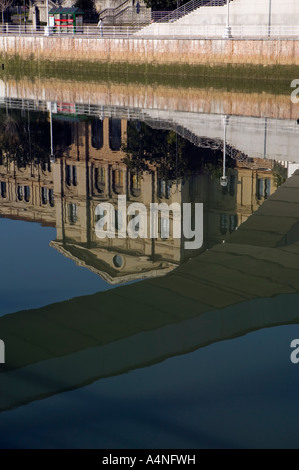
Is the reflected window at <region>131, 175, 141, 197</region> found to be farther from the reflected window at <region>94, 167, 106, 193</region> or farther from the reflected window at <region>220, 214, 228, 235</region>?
the reflected window at <region>220, 214, 228, 235</region>

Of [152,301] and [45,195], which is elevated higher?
[152,301]

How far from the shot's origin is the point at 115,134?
31.3 meters

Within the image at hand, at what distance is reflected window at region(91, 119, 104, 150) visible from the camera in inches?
1212

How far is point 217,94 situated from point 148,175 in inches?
977

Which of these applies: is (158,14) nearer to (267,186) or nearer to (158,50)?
(158,50)

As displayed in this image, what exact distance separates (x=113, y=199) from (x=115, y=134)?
927cm

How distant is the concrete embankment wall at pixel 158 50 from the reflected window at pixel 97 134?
14938mm

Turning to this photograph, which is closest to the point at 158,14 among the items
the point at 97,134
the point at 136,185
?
the point at 97,134

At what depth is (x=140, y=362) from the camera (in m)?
9.83

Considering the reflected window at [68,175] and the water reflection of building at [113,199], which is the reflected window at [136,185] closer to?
the water reflection of building at [113,199]

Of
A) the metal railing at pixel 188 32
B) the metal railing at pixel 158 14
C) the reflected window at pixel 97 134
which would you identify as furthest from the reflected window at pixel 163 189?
the metal railing at pixel 158 14

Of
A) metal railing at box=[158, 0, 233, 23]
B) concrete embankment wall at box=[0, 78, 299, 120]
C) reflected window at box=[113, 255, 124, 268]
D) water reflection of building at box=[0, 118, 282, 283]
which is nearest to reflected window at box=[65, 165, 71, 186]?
water reflection of building at box=[0, 118, 282, 283]

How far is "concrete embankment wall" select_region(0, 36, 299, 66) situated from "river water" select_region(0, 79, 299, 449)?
21.2 m
